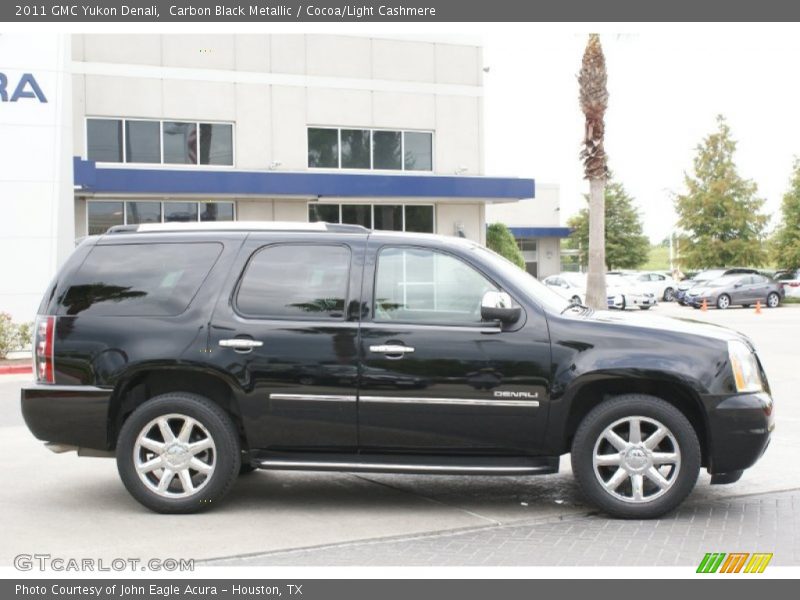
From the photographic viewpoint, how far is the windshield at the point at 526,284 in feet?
22.9

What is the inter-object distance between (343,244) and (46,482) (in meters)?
3.19

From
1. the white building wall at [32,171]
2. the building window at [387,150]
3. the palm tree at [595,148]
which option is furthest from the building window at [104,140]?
the palm tree at [595,148]

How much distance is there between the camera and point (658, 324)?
6918mm

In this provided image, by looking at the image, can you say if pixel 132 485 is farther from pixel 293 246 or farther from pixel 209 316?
pixel 293 246

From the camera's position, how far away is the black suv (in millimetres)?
6668

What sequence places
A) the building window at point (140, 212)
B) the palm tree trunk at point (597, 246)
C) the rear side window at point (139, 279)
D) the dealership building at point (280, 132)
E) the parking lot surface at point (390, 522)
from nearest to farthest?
1. the parking lot surface at point (390, 522)
2. the rear side window at point (139, 279)
3. the palm tree trunk at point (597, 246)
4. the dealership building at point (280, 132)
5. the building window at point (140, 212)

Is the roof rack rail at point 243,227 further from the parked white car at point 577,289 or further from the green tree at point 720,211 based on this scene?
the green tree at point 720,211

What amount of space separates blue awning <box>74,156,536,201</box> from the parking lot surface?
18.5 meters

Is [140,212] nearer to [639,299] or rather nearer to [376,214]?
[376,214]

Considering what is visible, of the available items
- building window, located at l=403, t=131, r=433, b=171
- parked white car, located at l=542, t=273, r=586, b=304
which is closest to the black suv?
building window, located at l=403, t=131, r=433, b=171

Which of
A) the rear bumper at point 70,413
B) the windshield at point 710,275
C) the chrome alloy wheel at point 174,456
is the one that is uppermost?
the windshield at point 710,275

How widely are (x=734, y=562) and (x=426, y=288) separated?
8.66ft

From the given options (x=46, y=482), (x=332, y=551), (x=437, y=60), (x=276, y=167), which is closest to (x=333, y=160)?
(x=276, y=167)

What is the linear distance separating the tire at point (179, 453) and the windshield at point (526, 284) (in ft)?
6.96
